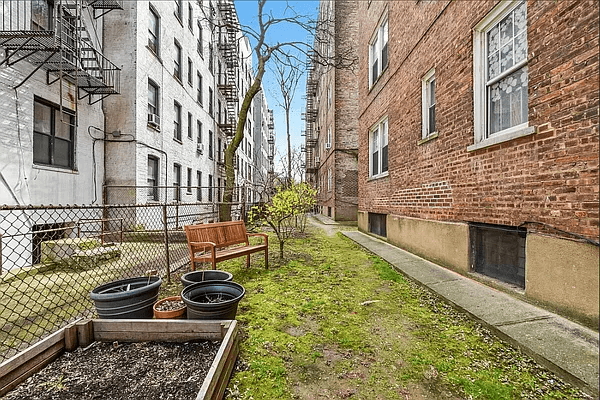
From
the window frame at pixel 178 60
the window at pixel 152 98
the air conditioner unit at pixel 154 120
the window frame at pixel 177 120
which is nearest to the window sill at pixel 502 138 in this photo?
the air conditioner unit at pixel 154 120

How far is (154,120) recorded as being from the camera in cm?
1153

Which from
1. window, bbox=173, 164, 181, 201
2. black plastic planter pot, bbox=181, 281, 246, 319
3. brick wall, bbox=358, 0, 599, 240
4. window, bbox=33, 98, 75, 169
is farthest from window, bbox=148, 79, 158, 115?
black plastic planter pot, bbox=181, 281, 246, 319

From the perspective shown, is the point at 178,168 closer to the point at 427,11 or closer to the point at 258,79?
the point at 258,79

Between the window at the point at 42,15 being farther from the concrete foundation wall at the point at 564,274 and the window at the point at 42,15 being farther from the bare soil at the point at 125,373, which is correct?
the concrete foundation wall at the point at 564,274

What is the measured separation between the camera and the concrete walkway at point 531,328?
223cm

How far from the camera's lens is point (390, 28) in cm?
844

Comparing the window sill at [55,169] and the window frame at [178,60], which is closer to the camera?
the window sill at [55,169]

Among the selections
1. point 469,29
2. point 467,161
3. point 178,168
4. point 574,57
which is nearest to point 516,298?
point 467,161

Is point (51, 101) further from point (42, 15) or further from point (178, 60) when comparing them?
point (178, 60)

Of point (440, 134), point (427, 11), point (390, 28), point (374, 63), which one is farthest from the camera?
point (374, 63)

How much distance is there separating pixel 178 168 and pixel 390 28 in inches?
438

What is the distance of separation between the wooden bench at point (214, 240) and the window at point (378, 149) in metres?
5.02

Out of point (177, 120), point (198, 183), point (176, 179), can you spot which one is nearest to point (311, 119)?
point (198, 183)

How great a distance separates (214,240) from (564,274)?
16.8ft
